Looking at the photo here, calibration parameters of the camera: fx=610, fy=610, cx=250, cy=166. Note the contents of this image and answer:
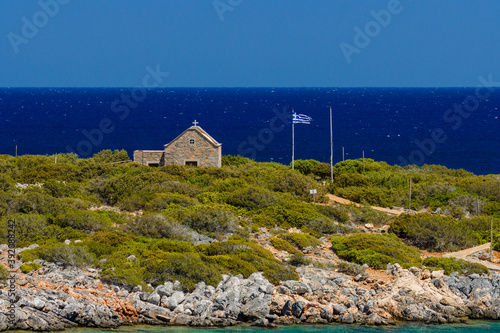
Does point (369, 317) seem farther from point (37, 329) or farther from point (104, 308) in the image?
point (37, 329)

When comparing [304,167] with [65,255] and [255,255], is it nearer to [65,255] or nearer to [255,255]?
[255,255]

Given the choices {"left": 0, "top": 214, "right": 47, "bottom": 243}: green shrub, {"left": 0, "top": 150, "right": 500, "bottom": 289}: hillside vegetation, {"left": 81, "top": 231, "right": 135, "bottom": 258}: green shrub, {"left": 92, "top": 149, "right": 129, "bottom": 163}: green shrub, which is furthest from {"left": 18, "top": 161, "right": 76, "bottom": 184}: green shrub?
{"left": 81, "top": 231, "right": 135, "bottom": 258}: green shrub

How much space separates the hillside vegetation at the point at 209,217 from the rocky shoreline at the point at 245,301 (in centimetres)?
77

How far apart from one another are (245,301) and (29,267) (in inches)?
299

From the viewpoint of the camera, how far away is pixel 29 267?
2116cm

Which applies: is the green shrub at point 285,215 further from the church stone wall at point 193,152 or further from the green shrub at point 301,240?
the church stone wall at point 193,152

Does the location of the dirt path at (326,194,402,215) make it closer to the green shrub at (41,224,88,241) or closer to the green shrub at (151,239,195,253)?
the green shrub at (151,239,195,253)

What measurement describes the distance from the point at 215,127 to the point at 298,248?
92.7m

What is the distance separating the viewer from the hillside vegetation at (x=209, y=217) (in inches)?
882

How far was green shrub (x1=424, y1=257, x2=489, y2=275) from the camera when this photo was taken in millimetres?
23203

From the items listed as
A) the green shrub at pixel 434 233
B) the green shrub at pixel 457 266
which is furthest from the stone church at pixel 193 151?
the green shrub at pixel 457 266

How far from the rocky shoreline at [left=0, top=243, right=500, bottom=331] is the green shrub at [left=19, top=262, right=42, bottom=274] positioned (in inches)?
9.0

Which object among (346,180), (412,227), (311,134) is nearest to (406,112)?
(311,134)

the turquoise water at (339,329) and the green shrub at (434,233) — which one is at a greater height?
the green shrub at (434,233)
